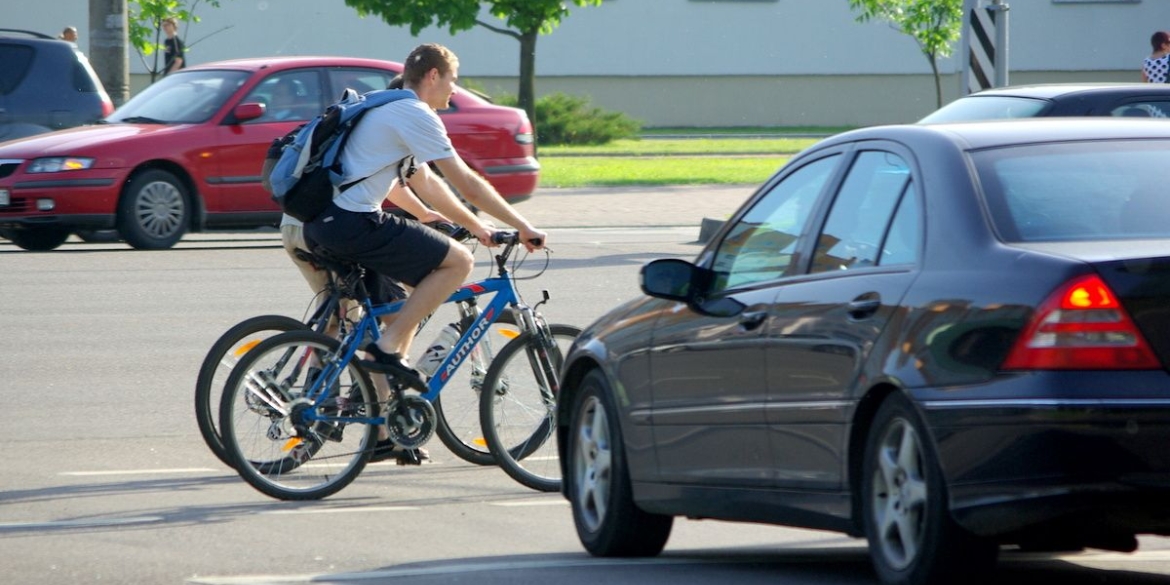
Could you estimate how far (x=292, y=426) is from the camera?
7.68 metres

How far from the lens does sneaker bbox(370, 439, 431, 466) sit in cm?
789

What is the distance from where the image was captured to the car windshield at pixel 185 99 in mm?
17609

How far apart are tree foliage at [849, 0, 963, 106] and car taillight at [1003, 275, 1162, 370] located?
38.0m

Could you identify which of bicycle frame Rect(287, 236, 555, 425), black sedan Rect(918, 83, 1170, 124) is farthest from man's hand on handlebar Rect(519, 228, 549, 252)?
black sedan Rect(918, 83, 1170, 124)

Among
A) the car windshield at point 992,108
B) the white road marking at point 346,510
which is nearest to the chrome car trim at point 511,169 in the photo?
the car windshield at point 992,108

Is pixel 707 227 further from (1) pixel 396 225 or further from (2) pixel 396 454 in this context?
(1) pixel 396 225

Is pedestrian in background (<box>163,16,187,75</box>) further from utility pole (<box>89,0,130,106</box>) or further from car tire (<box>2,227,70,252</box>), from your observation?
car tire (<box>2,227,70,252</box>)

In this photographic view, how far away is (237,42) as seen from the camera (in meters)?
49.1

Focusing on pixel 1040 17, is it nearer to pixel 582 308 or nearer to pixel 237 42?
pixel 237 42

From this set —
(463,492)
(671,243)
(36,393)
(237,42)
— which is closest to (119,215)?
(671,243)

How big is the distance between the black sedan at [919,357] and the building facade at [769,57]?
1760 inches

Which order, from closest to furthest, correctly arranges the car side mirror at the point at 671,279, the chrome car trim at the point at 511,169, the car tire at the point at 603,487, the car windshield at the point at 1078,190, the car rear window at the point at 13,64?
the car windshield at the point at 1078,190, the car side mirror at the point at 671,279, the car tire at the point at 603,487, the chrome car trim at the point at 511,169, the car rear window at the point at 13,64

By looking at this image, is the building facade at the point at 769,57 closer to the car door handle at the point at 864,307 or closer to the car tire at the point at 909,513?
the car door handle at the point at 864,307

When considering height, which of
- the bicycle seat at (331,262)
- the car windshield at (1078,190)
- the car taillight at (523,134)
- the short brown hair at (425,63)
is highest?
the short brown hair at (425,63)
